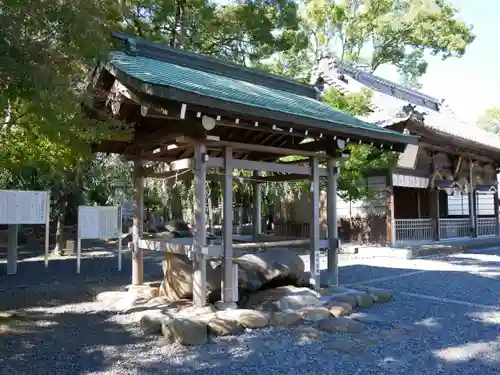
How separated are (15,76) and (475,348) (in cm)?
547

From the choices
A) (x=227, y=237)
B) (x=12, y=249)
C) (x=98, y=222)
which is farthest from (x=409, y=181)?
(x=12, y=249)

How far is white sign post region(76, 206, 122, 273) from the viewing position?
32.3ft

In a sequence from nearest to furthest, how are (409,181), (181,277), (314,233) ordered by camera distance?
1. (181,277)
2. (314,233)
3. (409,181)

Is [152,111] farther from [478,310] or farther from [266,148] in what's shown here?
[478,310]

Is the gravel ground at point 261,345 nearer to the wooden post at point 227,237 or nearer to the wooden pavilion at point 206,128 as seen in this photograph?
the wooden post at point 227,237

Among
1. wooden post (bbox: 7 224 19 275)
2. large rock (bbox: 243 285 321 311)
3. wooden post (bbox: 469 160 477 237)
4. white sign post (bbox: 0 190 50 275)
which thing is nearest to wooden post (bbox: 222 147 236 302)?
large rock (bbox: 243 285 321 311)

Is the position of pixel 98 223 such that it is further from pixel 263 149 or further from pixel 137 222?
pixel 263 149

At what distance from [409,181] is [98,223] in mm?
10152

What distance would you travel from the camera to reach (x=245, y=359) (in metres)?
4.37

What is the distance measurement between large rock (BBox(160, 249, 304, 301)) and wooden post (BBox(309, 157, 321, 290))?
8.3 inches

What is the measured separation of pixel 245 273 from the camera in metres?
6.66

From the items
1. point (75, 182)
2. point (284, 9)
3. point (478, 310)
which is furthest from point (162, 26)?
point (478, 310)

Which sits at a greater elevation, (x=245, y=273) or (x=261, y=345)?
(x=245, y=273)

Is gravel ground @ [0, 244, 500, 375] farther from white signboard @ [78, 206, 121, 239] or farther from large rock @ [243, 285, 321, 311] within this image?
white signboard @ [78, 206, 121, 239]
